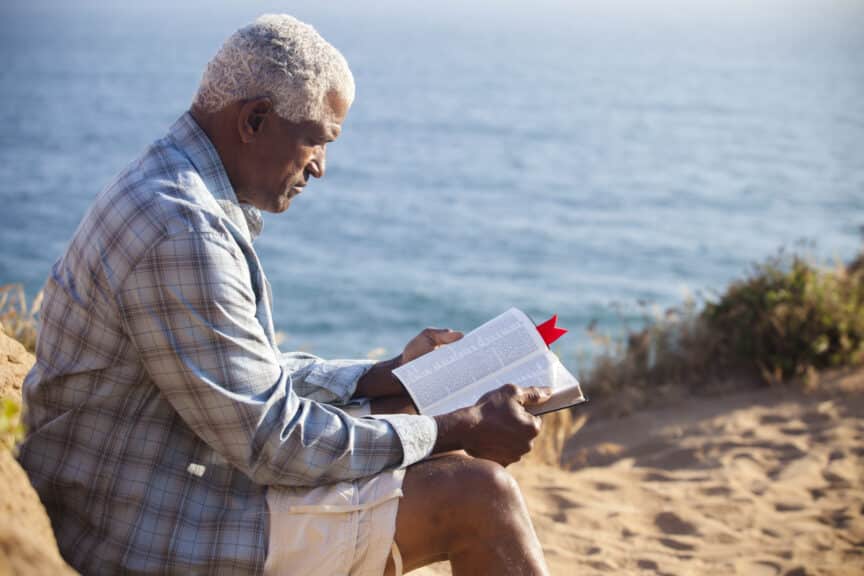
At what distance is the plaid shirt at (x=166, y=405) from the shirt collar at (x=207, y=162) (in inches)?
1.4

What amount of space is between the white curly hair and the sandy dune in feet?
6.39

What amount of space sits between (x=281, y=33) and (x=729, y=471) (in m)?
3.95

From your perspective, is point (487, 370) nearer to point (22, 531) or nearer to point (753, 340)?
point (22, 531)

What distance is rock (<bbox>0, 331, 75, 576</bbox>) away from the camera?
1.53 meters

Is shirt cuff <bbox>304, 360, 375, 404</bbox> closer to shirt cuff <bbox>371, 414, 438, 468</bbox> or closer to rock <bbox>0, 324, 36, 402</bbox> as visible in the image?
shirt cuff <bbox>371, 414, 438, 468</bbox>

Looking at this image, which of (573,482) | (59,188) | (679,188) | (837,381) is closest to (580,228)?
(679,188)

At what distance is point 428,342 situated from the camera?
10.6 feet

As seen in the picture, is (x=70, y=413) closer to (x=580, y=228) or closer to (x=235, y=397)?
(x=235, y=397)

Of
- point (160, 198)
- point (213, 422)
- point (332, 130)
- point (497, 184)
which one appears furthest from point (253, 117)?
point (497, 184)

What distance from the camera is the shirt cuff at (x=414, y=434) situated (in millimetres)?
2473

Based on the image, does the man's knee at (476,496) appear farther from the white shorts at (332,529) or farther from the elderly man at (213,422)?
the white shorts at (332,529)

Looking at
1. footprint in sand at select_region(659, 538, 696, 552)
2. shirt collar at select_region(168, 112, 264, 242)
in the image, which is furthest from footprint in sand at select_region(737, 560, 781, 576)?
shirt collar at select_region(168, 112, 264, 242)

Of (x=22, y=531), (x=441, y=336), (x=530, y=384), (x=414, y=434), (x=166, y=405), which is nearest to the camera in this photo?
(x=22, y=531)

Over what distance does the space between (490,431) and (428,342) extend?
2.23ft
